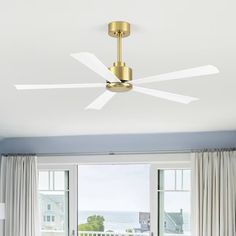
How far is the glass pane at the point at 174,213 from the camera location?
6477 millimetres

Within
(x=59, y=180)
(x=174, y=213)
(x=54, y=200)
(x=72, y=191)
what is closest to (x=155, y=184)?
(x=174, y=213)

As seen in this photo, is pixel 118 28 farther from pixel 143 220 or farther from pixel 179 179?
pixel 143 220

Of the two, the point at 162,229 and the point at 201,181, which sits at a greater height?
the point at 201,181

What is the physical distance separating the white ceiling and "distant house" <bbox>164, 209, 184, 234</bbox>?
1.97m

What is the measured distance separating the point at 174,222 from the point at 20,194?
2.22m

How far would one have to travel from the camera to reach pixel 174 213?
6508mm

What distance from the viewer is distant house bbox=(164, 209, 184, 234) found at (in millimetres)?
6492

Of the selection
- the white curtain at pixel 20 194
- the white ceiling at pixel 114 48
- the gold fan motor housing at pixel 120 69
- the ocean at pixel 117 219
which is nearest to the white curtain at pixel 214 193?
the white ceiling at pixel 114 48

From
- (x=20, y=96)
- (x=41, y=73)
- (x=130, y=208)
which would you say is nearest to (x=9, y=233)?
(x=130, y=208)

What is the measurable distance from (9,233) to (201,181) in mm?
2841

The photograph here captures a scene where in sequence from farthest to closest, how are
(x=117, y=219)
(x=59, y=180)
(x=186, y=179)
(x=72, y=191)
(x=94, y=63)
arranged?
(x=117, y=219) → (x=59, y=180) → (x=72, y=191) → (x=186, y=179) → (x=94, y=63)

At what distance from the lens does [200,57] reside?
2.95 meters

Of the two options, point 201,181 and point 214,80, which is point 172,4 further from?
point 201,181

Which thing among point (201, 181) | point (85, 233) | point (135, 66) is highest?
point (135, 66)
